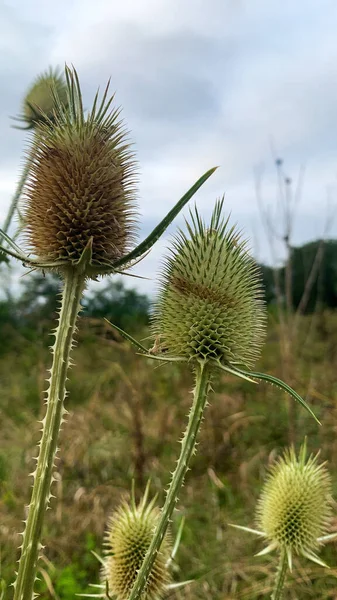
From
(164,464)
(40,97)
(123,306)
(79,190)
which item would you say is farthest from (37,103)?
(123,306)

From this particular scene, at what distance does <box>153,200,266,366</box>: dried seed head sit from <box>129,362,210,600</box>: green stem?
124mm

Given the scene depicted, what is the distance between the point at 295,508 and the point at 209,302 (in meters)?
1.19

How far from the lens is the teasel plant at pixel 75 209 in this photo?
151 centimetres

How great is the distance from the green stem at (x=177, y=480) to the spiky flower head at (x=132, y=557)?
0.67 m

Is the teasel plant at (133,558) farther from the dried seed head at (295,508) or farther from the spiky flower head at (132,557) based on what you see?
the dried seed head at (295,508)

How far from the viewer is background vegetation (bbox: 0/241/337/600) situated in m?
4.36

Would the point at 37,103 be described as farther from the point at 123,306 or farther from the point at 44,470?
the point at 123,306

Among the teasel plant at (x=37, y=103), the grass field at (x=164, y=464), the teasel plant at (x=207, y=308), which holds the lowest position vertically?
the grass field at (x=164, y=464)

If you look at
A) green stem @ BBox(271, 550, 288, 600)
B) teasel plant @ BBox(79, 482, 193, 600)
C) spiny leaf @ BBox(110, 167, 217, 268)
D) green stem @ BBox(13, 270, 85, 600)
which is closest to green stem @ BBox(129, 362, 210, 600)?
green stem @ BBox(13, 270, 85, 600)

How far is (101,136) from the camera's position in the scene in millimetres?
1704

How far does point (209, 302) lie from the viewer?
1851mm

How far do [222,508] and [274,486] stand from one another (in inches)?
120

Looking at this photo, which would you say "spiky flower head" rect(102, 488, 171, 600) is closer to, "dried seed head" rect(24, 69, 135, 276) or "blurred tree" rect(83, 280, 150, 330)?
"dried seed head" rect(24, 69, 135, 276)

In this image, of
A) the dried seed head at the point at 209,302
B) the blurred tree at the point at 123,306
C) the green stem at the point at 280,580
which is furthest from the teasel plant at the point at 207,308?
the blurred tree at the point at 123,306
